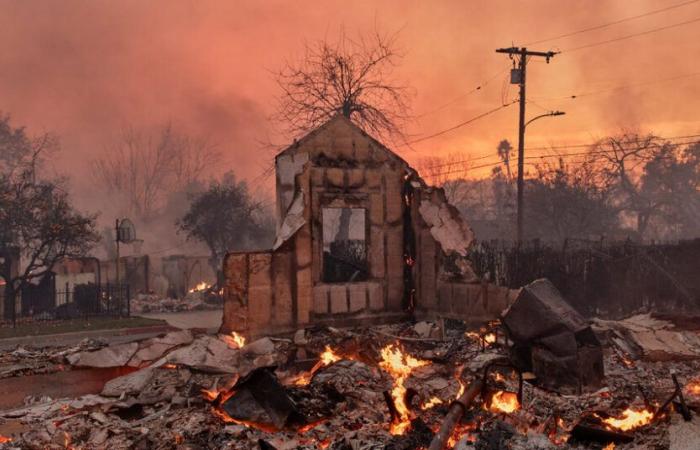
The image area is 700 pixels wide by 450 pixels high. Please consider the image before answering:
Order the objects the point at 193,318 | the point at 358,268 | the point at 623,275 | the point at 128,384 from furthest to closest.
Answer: the point at 193,318
the point at 623,275
the point at 358,268
the point at 128,384

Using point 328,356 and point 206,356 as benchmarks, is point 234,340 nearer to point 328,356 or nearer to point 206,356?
point 206,356

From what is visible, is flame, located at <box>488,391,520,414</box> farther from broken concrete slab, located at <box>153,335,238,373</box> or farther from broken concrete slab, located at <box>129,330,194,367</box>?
broken concrete slab, located at <box>129,330,194,367</box>

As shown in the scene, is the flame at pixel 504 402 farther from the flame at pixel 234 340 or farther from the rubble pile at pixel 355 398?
the flame at pixel 234 340

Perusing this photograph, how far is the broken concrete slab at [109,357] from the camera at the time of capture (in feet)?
32.4

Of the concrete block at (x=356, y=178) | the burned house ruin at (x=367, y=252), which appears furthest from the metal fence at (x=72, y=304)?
the concrete block at (x=356, y=178)

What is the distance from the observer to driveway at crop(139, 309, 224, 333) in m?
16.3

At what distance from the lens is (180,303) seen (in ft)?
71.6

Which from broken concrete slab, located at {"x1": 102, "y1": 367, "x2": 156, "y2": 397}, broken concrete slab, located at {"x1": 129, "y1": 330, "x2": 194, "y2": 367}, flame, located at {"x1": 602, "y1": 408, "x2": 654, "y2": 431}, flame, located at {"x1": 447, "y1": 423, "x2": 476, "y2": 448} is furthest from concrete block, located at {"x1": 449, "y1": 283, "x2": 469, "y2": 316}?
broken concrete slab, located at {"x1": 102, "y1": 367, "x2": 156, "y2": 397}

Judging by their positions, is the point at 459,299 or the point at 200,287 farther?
the point at 200,287

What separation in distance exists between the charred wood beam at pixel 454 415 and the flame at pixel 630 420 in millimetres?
1654

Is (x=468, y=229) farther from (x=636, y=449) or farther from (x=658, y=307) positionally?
(x=636, y=449)

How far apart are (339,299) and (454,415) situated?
20.5ft

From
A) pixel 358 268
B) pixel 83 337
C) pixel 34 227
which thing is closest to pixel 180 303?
pixel 34 227

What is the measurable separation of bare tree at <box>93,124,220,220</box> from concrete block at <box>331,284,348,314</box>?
60170 millimetres
